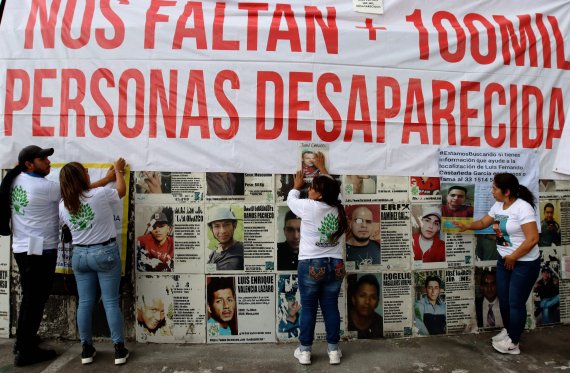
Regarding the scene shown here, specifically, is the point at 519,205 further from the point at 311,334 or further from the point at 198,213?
the point at 198,213

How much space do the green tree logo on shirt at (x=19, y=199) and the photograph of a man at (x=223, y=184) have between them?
1.60 meters

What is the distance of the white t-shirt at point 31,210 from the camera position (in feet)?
11.5

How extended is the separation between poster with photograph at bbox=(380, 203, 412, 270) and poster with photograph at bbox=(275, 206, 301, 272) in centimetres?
91

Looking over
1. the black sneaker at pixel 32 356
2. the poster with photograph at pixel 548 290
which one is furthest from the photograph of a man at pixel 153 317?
the poster with photograph at pixel 548 290

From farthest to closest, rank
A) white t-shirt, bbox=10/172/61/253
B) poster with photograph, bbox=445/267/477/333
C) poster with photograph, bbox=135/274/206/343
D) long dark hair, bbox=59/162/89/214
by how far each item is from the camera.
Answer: poster with photograph, bbox=445/267/477/333 < poster with photograph, bbox=135/274/206/343 < white t-shirt, bbox=10/172/61/253 < long dark hair, bbox=59/162/89/214

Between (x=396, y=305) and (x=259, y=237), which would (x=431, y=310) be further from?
(x=259, y=237)

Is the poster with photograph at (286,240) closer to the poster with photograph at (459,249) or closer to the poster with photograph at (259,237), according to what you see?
the poster with photograph at (259,237)

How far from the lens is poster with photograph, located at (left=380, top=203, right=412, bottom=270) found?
13.6 feet

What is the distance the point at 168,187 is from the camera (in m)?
4.02

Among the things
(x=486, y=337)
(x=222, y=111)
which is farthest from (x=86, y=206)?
(x=486, y=337)

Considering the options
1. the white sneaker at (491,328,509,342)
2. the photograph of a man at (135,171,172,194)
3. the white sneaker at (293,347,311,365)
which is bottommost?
the white sneaker at (293,347,311,365)

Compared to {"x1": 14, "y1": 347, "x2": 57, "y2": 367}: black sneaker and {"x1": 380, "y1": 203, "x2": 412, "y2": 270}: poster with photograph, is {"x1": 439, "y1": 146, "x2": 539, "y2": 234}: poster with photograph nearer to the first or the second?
{"x1": 380, "y1": 203, "x2": 412, "y2": 270}: poster with photograph

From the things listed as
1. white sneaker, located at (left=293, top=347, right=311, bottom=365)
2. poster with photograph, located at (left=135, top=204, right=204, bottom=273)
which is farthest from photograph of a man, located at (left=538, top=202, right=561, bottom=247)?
poster with photograph, located at (left=135, top=204, right=204, bottom=273)

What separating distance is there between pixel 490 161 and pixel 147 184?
3.64m
